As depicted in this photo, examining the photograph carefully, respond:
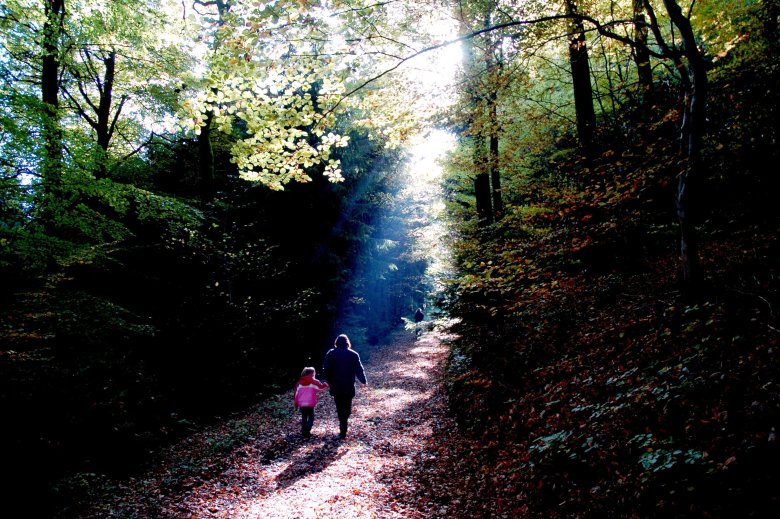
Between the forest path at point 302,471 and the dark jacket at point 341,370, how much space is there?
3.81ft

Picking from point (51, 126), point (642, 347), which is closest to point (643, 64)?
point (642, 347)

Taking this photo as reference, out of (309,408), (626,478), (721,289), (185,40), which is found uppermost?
(185,40)

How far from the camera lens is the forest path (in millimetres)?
5684

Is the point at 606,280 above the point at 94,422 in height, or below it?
above

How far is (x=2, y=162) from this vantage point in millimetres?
7570

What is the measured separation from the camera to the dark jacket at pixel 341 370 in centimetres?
814

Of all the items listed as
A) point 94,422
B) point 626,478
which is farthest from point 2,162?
point 626,478

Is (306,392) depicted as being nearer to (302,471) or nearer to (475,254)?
(302,471)

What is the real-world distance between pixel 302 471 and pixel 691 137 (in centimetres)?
797

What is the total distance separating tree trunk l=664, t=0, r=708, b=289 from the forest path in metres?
4.99

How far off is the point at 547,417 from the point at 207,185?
13084 mm

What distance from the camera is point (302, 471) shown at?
6.96 metres

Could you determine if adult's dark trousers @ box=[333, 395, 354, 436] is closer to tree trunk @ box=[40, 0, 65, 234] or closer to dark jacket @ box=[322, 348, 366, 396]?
dark jacket @ box=[322, 348, 366, 396]

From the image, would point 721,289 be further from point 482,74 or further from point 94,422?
point 94,422
